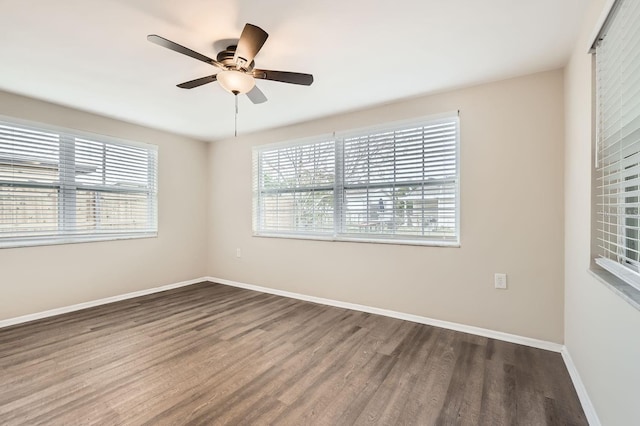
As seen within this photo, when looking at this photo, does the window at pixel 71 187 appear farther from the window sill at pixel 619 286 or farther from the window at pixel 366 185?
the window sill at pixel 619 286

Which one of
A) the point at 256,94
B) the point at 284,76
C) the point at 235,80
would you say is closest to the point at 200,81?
the point at 235,80

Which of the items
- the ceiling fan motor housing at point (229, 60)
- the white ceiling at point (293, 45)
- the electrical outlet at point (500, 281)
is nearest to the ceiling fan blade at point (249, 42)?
the ceiling fan motor housing at point (229, 60)

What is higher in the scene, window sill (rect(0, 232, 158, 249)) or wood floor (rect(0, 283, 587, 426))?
window sill (rect(0, 232, 158, 249))

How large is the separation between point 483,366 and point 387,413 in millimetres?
957

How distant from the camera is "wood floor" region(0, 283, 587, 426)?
166cm

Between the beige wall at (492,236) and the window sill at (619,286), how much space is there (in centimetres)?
89

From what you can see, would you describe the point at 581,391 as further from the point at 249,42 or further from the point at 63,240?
the point at 63,240

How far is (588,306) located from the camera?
1755 millimetres

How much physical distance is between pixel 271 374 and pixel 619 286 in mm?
2019

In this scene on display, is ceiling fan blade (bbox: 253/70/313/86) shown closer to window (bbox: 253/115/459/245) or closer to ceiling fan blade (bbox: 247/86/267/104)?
ceiling fan blade (bbox: 247/86/267/104)

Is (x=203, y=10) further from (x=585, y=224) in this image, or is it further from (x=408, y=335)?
(x=408, y=335)

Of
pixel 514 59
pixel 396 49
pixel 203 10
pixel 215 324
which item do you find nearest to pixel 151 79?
pixel 203 10

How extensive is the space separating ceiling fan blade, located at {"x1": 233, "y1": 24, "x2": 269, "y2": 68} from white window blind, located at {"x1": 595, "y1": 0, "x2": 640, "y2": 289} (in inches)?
68.3

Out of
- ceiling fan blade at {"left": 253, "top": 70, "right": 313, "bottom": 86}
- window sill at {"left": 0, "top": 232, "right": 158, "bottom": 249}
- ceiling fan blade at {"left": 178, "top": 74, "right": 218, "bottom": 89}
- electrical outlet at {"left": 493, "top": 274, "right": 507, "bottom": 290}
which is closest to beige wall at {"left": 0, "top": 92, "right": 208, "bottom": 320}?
window sill at {"left": 0, "top": 232, "right": 158, "bottom": 249}
